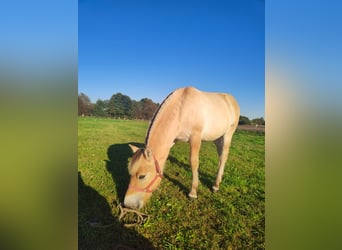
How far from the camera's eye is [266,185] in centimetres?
196

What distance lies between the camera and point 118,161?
228cm

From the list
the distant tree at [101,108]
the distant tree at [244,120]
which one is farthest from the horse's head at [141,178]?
the distant tree at [244,120]

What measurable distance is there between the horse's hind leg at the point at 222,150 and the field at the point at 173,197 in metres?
0.04

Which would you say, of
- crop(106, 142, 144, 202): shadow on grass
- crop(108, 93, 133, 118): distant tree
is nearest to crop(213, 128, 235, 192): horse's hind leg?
crop(106, 142, 144, 202): shadow on grass

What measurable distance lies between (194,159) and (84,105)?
101 cm

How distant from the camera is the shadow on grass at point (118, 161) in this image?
2262 millimetres

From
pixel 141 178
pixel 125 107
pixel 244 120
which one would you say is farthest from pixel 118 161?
pixel 244 120

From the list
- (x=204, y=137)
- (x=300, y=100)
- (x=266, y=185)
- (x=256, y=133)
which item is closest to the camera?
(x=300, y=100)

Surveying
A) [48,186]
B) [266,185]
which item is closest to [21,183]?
[48,186]

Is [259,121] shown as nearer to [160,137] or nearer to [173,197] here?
[160,137]

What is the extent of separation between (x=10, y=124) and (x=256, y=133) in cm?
185

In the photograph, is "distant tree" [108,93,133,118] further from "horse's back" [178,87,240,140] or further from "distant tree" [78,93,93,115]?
"horse's back" [178,87,240,140]

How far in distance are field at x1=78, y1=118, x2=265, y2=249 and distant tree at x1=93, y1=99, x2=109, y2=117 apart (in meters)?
0.06

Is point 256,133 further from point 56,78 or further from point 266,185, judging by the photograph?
point 56,78
